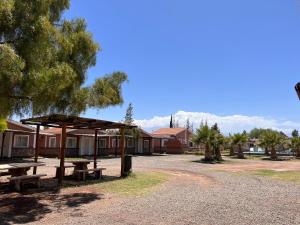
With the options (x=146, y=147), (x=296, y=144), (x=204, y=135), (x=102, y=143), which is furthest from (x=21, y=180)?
(x=296, y=144)

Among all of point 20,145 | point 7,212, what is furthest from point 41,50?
point 20,145

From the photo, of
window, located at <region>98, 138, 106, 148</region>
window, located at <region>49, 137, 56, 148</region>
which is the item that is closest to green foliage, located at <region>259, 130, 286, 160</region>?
window, located at <region>98, 138, 106, 148</region>

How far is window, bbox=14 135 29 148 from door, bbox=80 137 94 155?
840cm

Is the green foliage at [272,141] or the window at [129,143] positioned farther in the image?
the window at [129,143]

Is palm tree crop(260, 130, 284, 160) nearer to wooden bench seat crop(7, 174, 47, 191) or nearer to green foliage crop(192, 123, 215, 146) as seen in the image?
green foliage crop(192, 123, 215, 146)

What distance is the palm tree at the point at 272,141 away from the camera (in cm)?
4928

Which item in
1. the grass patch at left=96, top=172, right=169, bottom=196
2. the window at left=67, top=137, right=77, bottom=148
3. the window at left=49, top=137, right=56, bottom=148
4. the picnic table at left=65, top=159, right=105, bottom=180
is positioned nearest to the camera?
the grass patch at left=96, top=172, right=169, bottom=196

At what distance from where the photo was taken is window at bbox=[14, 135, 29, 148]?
37.1m

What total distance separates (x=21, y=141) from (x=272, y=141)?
31.5 m

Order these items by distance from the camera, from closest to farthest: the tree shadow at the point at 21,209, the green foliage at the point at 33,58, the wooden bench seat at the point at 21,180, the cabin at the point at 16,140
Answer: the green foliage at the point at 33,58
the tree shadow at the point at 21,209
the wooden bench seat at the point at 21,180
the cabin at the point at 16,140

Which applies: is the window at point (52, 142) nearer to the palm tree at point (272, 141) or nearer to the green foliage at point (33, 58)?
the palm tree at point (272, 141)

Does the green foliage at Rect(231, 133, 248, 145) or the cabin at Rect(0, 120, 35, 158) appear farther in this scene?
the green foliage at Rect(231, 133, 248, 145)

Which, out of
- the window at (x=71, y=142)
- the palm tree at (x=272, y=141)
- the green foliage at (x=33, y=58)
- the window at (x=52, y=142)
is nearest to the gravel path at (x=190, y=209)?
the green foliage at (x=33, y=58)

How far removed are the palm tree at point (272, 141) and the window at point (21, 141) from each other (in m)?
30.7
